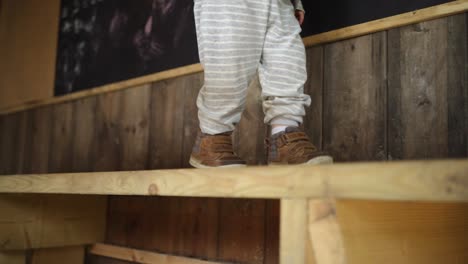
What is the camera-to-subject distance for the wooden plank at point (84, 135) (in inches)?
83.4

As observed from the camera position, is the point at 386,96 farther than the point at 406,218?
Yes

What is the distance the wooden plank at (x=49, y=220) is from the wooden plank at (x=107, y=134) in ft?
0.57

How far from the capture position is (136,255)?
1.78 m

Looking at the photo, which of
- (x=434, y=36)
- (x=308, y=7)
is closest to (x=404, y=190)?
(x=434, y=36)

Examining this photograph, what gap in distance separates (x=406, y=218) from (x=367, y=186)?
0.97 ft

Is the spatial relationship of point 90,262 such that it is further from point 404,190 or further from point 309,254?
point 404,190

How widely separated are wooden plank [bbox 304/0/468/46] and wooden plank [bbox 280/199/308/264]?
2.16ft

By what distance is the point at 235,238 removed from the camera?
1.51 m

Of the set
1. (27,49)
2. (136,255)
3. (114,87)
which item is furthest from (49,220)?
(27,49)

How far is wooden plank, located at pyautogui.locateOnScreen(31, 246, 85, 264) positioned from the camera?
170 cm

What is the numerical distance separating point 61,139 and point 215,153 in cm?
143

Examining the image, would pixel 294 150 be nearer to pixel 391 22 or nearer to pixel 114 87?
pixel 391 22

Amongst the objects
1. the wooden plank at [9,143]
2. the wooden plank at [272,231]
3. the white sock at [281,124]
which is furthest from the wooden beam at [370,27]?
the wooden plank at [9,143]

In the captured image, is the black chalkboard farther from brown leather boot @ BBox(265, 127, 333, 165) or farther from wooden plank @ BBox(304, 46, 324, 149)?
brown leather boot @ BBox(265, 127, 333, 165)
